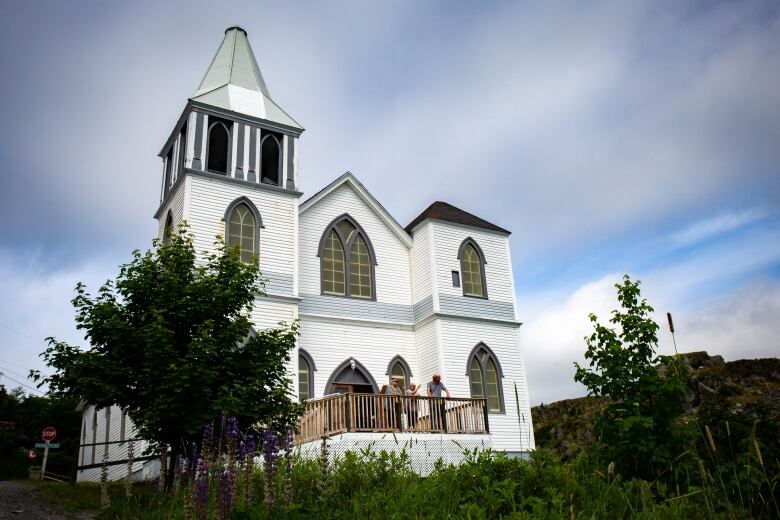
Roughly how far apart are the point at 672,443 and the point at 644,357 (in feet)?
4.36

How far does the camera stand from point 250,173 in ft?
70.4

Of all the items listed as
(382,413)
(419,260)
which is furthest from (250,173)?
(382,413)

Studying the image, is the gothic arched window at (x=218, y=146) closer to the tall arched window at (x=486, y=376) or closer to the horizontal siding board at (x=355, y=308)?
the horizontal siding board at (x=355, y=308)

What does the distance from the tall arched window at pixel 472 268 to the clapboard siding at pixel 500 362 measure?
4.25 ft

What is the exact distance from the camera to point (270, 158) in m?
24.1

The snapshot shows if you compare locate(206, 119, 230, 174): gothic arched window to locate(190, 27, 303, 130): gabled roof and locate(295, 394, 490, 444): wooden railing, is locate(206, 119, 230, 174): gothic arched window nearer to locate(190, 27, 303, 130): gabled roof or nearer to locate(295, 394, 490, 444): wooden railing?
locate(190, 27, 303, 130): gabled roof

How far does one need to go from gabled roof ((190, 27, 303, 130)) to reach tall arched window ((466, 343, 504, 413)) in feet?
32.1

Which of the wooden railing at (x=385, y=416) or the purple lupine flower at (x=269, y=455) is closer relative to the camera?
the purple lupine flower at (x=269, y=455)

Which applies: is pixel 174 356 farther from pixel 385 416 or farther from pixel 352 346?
pixel 352 346

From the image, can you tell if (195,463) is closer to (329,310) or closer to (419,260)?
(329,310)

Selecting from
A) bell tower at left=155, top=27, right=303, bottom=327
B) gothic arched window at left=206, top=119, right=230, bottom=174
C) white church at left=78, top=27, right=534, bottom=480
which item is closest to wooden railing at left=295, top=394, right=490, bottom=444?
white church at left=78, top=27, right=534, bottom=480

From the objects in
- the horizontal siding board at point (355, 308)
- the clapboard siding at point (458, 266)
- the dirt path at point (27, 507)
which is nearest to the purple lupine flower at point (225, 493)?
the dirt path at point (27, 507)

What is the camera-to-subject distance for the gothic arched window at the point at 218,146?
21938 millimetres

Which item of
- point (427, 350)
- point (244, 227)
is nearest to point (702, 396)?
point (427, 350)
